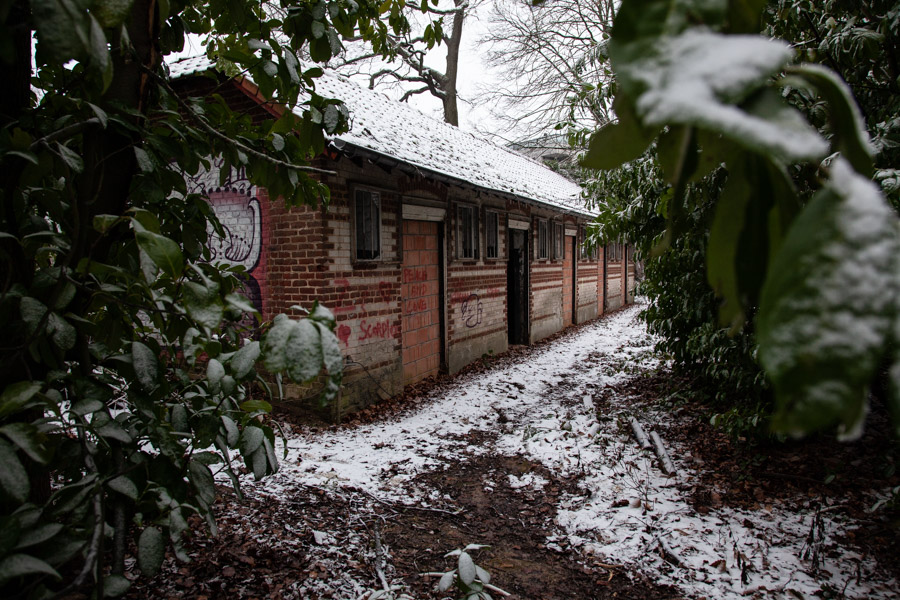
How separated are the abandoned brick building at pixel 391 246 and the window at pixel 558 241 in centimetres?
147

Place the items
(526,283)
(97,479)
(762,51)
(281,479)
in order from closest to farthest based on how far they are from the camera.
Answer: (762,51) < (97,479) < (281,479) < (526,283)

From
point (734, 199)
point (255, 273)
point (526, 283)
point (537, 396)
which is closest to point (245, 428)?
point (734, 199)

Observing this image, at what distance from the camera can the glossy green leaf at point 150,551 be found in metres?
1.35

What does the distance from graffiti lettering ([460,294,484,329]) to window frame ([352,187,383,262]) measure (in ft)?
8.96

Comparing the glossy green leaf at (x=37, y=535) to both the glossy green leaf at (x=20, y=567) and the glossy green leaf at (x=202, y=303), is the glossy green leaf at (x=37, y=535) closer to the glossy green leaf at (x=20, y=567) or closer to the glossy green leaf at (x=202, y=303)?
the glossy green leaf at (x=20, y=567)

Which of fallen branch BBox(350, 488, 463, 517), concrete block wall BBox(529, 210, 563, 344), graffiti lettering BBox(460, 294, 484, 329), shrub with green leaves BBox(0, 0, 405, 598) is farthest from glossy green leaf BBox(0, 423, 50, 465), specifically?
concrete block wall BBox(529, 210, 563, 344)

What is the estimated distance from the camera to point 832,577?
2918 millimetres

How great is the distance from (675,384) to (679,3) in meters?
7.13

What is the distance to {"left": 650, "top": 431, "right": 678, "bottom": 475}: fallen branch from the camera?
4398 millimetres

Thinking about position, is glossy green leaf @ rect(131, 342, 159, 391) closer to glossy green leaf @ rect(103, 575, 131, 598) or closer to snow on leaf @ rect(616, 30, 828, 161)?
glossy green leaf @ rect(103, 575, 131, 598)

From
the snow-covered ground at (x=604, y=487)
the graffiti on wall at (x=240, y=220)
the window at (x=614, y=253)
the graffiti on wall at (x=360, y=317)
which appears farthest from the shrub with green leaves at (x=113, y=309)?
the window at (x=614, y=253)

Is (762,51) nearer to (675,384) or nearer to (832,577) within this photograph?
(832,577)

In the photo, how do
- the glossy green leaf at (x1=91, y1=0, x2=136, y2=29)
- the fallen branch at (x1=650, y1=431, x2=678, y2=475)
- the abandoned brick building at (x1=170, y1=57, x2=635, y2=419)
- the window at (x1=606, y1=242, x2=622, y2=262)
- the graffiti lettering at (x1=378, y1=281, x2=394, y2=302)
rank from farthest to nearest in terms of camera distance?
the window at (x1=606, y1=242, x2=622, y2=262)
the graffiti lettering at (x1=378, y1=281, x2=394, y2=302)
the abandoned brick building at (x1=170, y1=57, x2=635, y2=419)
the fallen branch at (x1=650, y1=431, x2=678, y2=475)
the glossy green leaf at (x1=91, y1=0, x2=136, y2=29)

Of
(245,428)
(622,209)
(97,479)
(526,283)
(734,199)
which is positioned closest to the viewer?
(734,199)
